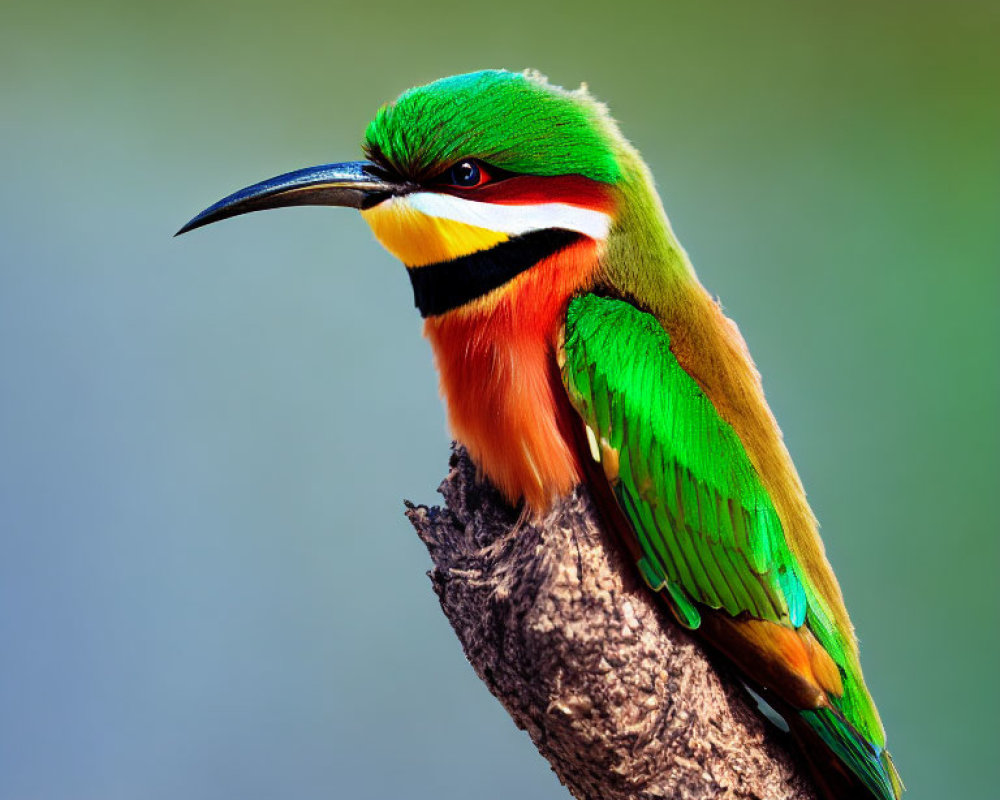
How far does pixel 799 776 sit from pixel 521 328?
0.54 m

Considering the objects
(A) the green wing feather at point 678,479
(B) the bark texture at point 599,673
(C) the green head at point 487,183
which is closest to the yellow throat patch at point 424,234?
(C) the green head at point 487,183

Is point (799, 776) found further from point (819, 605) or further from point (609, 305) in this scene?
point (609, 305)

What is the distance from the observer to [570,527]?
0.97 meters

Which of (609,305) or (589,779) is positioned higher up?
(609,305)

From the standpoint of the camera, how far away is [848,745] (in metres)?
0.98

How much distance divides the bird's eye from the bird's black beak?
6 centimetres

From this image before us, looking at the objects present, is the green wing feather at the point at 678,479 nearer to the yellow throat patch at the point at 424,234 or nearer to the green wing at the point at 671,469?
the green wing at the point at 671,469

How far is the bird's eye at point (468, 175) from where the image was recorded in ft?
3.23

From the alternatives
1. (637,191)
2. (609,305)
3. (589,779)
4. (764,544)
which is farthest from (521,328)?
(589,779)

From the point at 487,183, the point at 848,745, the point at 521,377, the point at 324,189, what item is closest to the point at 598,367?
the point at 521,377

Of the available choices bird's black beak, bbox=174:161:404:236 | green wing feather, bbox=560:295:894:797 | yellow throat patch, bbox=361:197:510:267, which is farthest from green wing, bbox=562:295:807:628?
bird's black beak, bbox=174:161:404:236

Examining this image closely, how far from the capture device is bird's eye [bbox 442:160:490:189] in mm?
985

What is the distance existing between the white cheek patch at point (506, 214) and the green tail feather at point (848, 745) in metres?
0.52

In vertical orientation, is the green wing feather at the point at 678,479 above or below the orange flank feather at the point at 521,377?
below
